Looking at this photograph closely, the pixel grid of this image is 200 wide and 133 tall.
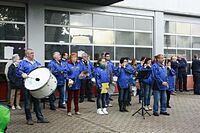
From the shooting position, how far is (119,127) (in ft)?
28.1

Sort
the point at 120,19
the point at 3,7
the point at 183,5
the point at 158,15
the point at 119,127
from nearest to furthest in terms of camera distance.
→ 1. the point at 119,127
2. the point at 3,7
3. the point at 120,19
4. the point at 158,15
5. the point at 183,5

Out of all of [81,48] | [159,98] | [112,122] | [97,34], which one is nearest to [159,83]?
[159,98]

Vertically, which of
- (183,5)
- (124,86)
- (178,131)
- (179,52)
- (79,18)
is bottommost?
(178,131)

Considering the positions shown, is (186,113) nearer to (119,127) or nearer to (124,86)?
(124,86)

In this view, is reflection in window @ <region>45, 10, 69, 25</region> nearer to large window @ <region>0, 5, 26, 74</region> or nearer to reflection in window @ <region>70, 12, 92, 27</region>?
reflection in window @ <region>70, 12, 92, 27</region>

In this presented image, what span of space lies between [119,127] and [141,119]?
4.33ft

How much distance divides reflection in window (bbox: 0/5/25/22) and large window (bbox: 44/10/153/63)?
1.05 metres

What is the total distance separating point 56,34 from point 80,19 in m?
1.42

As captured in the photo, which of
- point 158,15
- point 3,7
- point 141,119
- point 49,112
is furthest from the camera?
point 158,15

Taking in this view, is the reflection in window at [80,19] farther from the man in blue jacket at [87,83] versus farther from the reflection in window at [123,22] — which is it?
the man in blue jacket at [87,83]

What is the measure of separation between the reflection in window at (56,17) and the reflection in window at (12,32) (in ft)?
3.84

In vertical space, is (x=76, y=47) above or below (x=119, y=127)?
above

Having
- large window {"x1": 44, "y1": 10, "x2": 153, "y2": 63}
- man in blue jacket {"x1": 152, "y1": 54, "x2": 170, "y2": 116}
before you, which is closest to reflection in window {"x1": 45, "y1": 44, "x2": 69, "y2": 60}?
large window {"x1": 44, "y1": 10, "x2": 153, "y2": 63}

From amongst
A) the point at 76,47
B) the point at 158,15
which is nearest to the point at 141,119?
the point at 76,47
